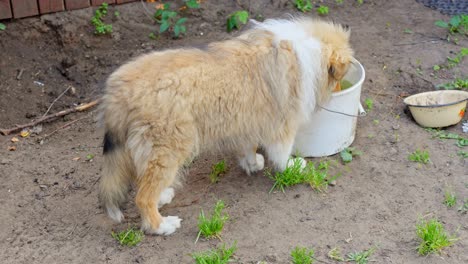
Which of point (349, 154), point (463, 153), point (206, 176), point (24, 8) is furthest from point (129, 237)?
point (24, 8)

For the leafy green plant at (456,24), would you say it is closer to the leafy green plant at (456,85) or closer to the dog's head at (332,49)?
the leafy green plant at (456,85)

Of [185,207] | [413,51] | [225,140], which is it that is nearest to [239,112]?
[225,140]

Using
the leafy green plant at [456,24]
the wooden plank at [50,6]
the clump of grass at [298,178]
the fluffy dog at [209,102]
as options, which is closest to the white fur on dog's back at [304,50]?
the fluffy dog at [209,102]

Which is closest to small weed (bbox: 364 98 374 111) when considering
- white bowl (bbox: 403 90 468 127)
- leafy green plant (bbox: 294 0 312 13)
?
white bowl (bbox: 403 90 468 127)

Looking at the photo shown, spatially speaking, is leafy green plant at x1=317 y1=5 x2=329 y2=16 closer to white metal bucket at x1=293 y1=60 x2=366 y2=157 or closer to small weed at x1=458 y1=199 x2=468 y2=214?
white metal bucket at x1=293 y1=60 x2=366 y2=157

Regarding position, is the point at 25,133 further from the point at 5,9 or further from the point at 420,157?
the point at 420,157

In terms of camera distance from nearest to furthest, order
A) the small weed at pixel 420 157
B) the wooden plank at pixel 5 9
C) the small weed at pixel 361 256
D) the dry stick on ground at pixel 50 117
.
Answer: the small weed at pixel 361 256 < the small weed at pixel 420 157 < the dry stick on ground at pixel 50 117 < the wooden plank at pixel 5 9

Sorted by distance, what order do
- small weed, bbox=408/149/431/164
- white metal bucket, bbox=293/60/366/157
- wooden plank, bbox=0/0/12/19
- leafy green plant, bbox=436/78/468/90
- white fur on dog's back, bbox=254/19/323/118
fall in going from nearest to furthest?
white fur on dog's back, bbox=254/19/323/118 < white metal bucket, bbox=293/60/366/157 < small weed, bbox=408/149/431/164 < leafy green plant, bbox=436/78/468/90 < wooden plank, bbox=0/0/12/19

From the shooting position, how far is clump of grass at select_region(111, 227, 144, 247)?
3.84m

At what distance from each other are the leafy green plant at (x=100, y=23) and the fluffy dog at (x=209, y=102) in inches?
91.7

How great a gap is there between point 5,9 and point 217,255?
346 centimetres

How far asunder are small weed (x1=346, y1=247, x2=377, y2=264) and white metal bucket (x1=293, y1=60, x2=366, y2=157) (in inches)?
43.3

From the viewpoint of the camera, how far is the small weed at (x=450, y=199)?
13.5ft

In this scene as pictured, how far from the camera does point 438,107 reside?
15.8 ft
